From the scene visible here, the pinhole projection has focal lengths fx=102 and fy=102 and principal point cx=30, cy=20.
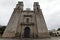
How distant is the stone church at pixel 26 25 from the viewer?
76.7 ft

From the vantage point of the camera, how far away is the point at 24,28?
1013 inches

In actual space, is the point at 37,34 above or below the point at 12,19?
below

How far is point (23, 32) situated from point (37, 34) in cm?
374

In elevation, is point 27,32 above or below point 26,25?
below

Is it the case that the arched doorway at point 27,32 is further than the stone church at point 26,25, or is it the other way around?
the arched doorway at point 27,32

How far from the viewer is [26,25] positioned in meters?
26.0

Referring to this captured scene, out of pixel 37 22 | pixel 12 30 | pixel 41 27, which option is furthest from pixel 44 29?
pixel 12 30

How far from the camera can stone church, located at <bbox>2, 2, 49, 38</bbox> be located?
76.7 ft

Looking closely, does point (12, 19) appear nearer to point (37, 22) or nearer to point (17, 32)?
point (17, 32)

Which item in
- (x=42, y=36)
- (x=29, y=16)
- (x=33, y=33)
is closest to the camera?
(x=42, y=36)

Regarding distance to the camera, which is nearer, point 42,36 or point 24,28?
point 42,36

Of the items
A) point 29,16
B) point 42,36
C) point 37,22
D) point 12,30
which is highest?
point 29,16

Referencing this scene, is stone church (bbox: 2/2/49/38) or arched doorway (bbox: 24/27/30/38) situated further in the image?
arched doorway (bbox: 24/27/30/38)

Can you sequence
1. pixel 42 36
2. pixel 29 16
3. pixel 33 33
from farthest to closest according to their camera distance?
1. pixel 29 16
2. pixel 33 33
3. pixel 42 36
